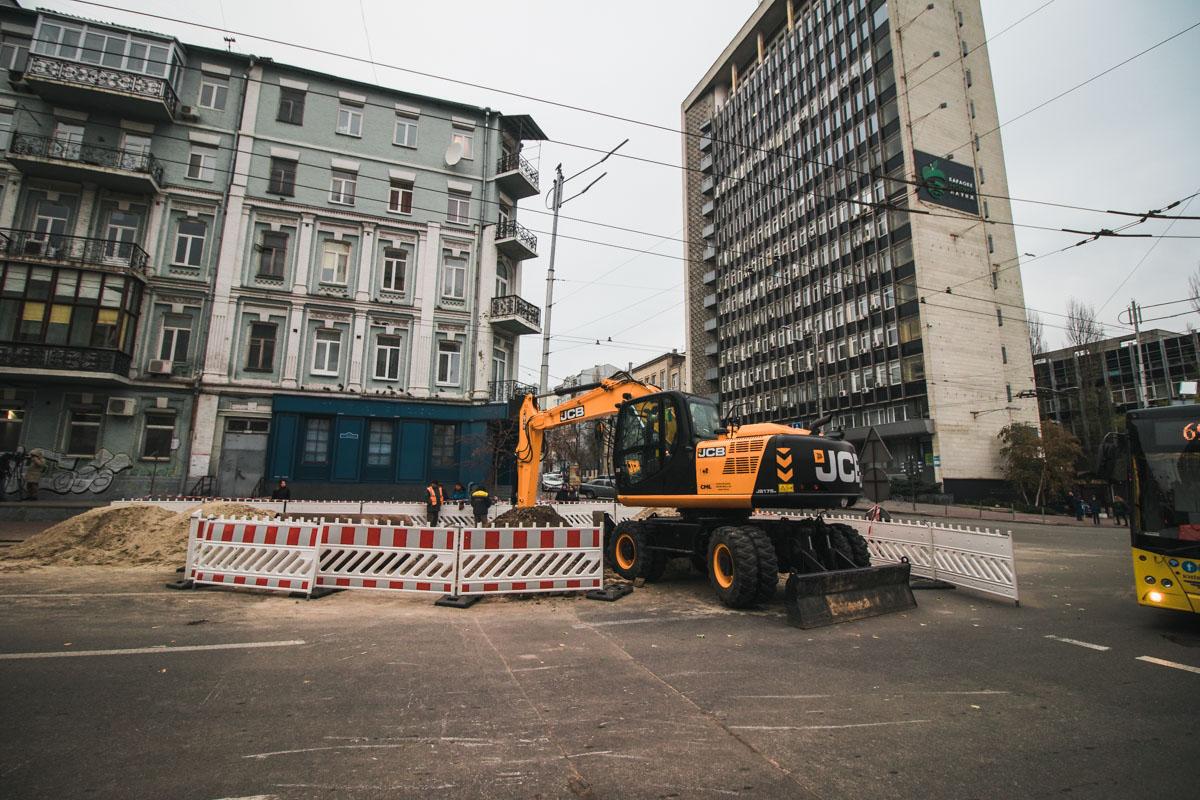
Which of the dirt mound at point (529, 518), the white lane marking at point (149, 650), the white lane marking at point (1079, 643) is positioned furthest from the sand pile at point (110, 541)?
the white lane marking at point (1079, 643)

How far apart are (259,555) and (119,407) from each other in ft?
59.2

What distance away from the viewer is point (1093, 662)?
562 cm

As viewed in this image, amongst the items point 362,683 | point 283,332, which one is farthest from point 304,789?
point 283,332

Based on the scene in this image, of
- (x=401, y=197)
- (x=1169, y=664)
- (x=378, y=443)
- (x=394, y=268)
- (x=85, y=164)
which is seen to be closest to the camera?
(x=1169, y=664)

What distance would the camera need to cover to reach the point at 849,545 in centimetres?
927

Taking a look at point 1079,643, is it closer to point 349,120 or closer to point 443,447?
point 443,447

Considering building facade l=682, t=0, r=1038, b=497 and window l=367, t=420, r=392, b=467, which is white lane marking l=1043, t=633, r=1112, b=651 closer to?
window l=367, t=420, r=392, b=467

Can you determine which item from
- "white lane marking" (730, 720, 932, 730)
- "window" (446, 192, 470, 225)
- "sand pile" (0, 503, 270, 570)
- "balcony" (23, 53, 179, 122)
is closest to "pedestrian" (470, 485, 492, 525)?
"sand pile" (0, 503, 270, 570)

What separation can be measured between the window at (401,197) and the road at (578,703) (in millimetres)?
21414

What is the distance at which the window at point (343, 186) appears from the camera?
2452cm

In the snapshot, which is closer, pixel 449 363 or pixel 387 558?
pixel 387 558

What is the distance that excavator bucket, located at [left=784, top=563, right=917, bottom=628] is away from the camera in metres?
7.04

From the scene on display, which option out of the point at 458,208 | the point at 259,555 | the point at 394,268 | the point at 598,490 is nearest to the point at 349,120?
the point at 458,208

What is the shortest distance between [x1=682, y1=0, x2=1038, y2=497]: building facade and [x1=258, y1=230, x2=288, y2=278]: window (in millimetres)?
26782
